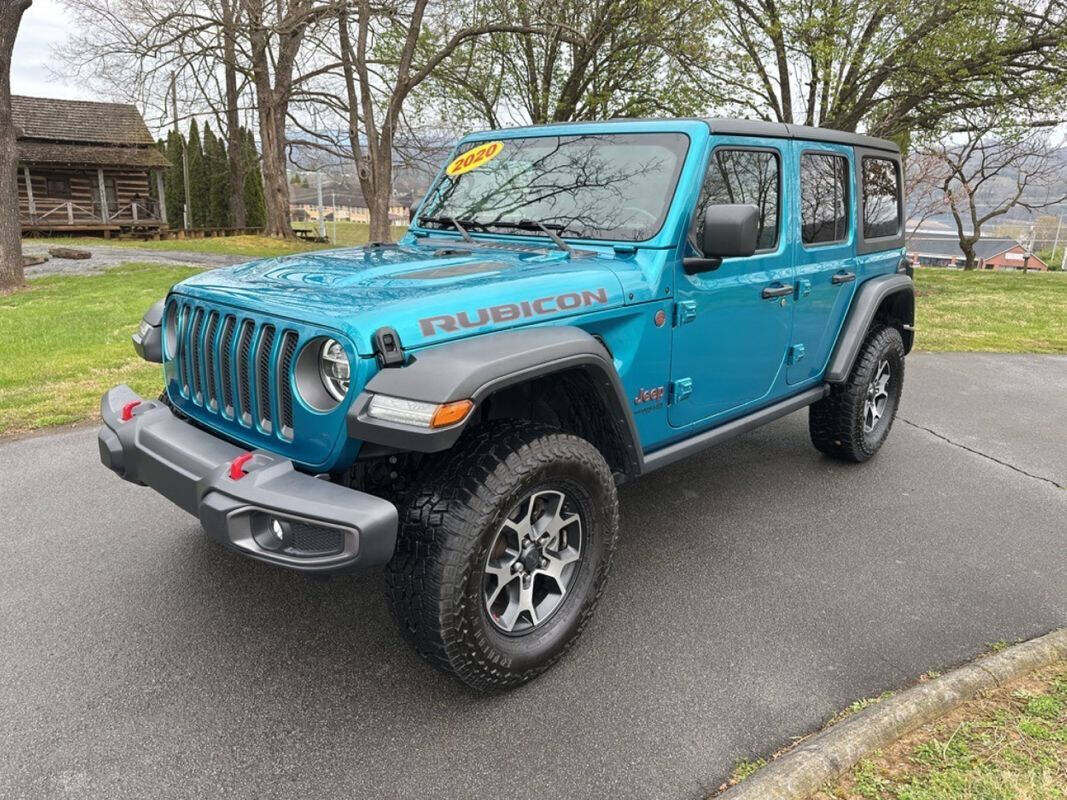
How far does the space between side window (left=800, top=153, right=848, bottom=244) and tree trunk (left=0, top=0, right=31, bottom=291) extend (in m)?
12.6

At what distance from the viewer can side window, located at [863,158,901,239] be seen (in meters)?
4.41

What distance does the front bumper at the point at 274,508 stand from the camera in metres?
2.06

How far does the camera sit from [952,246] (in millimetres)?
88188

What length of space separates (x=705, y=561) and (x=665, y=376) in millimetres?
997

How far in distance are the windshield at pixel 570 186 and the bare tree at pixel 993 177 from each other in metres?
21.2

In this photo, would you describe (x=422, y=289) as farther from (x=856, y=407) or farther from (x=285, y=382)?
(x=856, y=407)

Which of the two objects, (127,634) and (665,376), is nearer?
(127,634)

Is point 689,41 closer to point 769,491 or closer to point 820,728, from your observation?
point 769,491

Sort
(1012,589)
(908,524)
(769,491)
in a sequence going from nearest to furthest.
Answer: (1012,589) → (908,524) → (769,491)

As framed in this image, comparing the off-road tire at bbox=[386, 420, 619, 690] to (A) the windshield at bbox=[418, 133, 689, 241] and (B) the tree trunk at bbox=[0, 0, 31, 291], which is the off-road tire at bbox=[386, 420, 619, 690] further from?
(B) the tree trunk at bbox=[0, 0, 31, 291]

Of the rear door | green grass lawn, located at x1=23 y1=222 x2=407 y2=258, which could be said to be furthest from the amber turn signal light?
green grass lawn, located at x1=23 y1=222 x2=407 y2=258

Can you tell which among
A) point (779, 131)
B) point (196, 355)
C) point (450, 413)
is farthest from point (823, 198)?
A: point (196, 355)

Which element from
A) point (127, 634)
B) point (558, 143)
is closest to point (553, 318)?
point (558, 143)

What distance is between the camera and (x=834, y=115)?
46.5 ft
